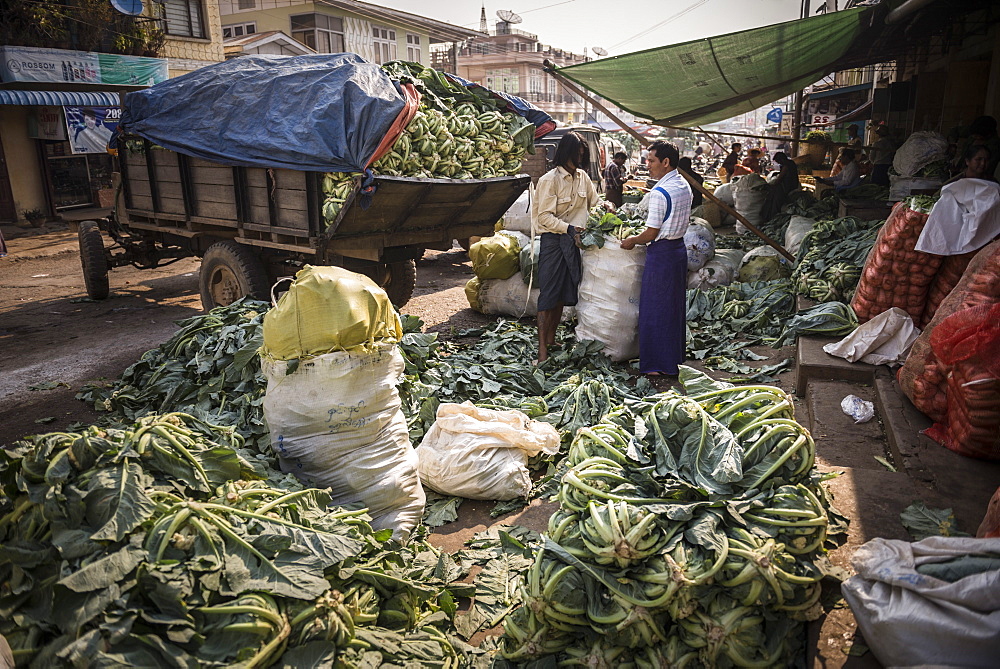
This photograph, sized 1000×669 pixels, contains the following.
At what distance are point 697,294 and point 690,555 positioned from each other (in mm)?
5624

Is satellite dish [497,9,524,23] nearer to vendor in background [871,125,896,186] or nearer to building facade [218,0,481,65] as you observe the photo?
building facade [218,0,481,65]

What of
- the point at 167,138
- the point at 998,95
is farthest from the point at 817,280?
the point at 167,138

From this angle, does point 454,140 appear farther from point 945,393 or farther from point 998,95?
point 998,95

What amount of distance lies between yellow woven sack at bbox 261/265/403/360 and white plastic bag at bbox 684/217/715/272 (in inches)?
226

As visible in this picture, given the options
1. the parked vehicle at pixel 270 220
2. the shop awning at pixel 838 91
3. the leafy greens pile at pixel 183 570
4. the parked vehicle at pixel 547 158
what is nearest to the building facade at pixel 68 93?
the parked vehicle at pixel 270 220

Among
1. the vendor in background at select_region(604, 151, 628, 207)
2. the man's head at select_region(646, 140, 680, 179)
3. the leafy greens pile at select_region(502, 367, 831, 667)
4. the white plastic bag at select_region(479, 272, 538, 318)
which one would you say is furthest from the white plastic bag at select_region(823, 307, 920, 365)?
the vendor in background at select_region(604, 151, 628, 207)

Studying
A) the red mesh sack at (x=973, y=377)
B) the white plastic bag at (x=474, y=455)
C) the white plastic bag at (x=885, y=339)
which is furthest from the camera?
the white plastic bag at (x=885, y=339)

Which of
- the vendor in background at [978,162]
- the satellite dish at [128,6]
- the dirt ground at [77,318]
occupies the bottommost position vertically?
the dirt ground at [77,318]

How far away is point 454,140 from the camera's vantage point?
6402mm

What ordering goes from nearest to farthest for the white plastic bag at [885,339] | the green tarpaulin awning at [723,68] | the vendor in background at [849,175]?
1. the white plastic bag at [885,339]
2. the green tarpaulin awning at [723,68]
3. the vendor in background at [849,175]

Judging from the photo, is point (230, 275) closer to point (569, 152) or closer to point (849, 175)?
point (569, 152)

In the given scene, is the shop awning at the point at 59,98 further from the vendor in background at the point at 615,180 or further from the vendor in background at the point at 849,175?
the vendor in background at the point at 849,175

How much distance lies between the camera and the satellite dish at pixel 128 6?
1424 centimetres

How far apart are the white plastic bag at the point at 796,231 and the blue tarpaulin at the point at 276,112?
5.66 metres
